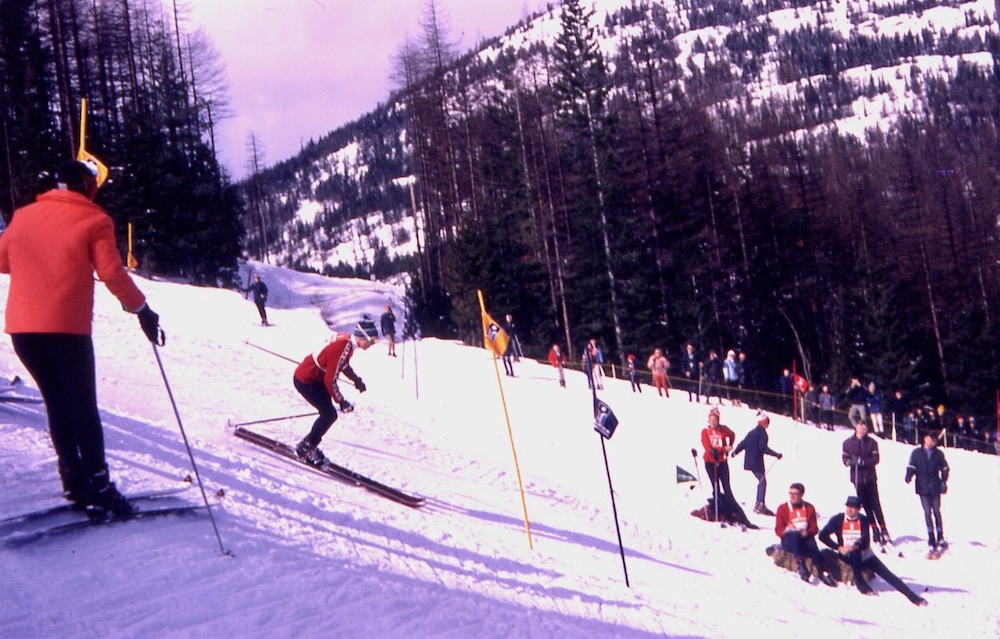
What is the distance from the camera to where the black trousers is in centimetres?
563

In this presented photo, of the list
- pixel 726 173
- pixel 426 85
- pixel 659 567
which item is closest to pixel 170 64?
A: pixel 426 85

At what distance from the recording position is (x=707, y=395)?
25.5 meters

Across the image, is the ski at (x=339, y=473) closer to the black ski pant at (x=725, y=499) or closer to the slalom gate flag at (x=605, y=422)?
the slalom gate flag at (x=605, y=422)

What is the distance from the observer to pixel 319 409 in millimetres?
10117

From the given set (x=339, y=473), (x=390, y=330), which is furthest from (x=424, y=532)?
(x=390, y=330)

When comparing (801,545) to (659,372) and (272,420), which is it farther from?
(659,372)

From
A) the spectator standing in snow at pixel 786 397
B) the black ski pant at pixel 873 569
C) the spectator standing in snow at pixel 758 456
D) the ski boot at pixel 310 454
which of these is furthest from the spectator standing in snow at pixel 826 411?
the ski boot at pixel 310 454

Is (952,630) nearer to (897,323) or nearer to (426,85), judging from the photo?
(897,323)

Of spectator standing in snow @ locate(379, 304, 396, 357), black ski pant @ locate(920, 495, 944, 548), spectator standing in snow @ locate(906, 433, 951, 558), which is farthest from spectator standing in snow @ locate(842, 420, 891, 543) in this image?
spectator standing in snow @ locate(379, 304, 396, 357)

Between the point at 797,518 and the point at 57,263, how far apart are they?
29.4 ft

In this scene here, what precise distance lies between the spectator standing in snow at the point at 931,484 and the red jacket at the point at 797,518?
2455 millimetres

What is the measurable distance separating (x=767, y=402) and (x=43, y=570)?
26.7 metres

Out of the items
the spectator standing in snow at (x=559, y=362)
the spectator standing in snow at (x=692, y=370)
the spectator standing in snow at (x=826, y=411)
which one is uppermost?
the spectator standing in snow at (x=559, y=362)

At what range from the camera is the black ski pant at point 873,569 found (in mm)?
10695
